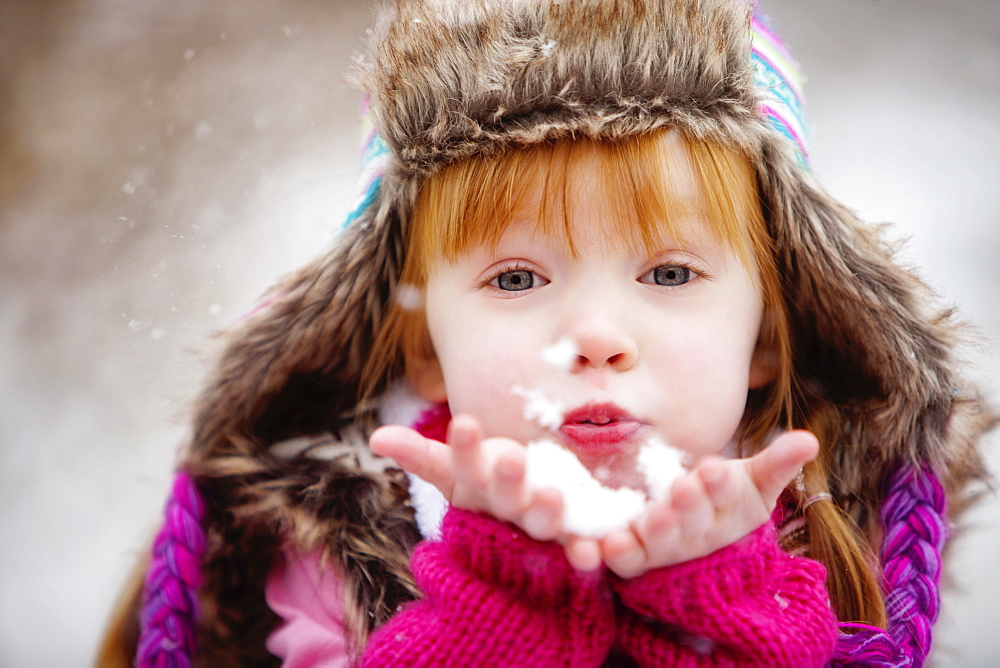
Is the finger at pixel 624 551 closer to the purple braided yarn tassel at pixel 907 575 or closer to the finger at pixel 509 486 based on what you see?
the finger at pixel 509 486

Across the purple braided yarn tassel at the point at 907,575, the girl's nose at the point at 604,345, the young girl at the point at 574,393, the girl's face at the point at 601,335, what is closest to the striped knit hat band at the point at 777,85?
the young girl at the point at 574,393

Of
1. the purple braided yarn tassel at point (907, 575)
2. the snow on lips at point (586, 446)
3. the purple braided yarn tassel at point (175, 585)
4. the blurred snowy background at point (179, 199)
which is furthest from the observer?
the blurred snowy background at point (179, 199)

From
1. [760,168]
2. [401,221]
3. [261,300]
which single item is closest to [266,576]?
[261,300]

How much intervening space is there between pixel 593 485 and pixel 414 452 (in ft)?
0.56

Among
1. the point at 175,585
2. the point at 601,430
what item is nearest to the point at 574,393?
the point at 601,430

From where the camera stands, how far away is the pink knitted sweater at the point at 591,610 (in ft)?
1.72

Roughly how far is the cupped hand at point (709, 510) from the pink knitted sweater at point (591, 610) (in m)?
0.02

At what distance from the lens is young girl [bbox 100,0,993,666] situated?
0.54m

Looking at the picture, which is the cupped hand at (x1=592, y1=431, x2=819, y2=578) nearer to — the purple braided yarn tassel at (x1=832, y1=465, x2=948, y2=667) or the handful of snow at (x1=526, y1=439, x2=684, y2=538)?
the handful of snow at (x1=526, y1=439, x2=684, y2=538)

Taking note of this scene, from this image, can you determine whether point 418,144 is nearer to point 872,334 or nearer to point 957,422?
point 872,334

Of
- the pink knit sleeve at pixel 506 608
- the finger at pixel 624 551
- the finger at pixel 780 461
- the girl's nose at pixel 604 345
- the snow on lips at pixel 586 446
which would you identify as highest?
the girl's nose at pixel 604 345

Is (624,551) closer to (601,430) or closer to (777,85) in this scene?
(601,430)

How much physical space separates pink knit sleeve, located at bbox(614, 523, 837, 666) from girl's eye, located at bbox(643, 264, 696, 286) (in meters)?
0.22

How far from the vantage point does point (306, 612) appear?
2.66ft
